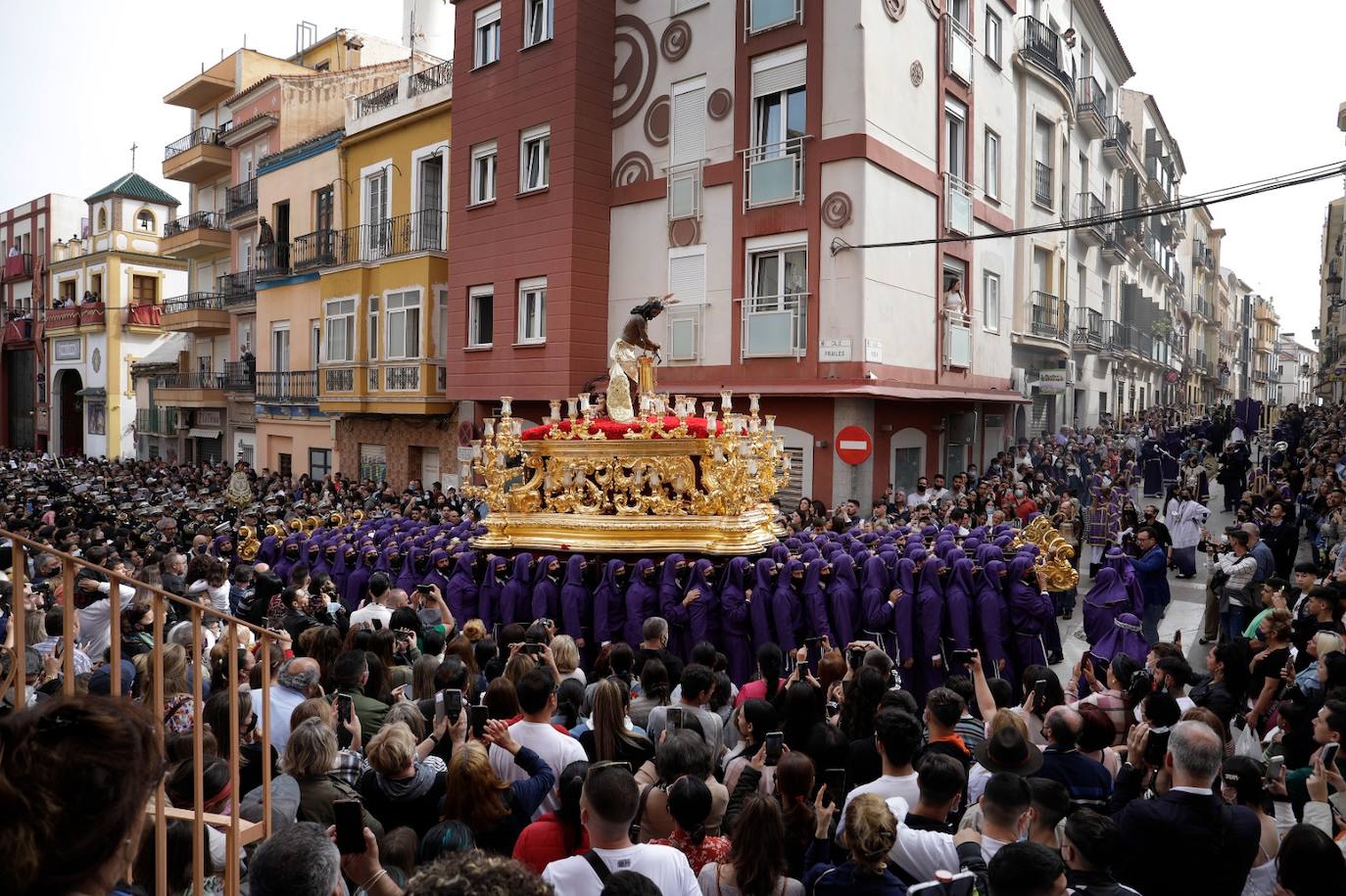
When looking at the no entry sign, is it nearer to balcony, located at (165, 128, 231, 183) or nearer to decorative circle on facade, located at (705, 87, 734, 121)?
decorative circle on facade, located at (705, 87, 734, 121)

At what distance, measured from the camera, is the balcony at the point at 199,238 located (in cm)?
3072

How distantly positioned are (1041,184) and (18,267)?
4876cm

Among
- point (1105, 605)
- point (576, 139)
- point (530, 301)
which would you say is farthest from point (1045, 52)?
point (1105, 605)

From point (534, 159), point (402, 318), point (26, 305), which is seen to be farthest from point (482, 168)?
point (26, 305)

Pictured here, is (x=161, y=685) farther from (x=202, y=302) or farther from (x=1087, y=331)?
(x=202, y=302)

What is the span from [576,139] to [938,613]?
41.6ft

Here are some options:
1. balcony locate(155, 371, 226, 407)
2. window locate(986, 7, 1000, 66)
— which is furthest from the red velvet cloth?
balcony locate(155, 371, 226, 407)

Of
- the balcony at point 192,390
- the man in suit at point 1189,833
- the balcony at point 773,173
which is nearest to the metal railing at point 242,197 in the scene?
the balcony at point 192,390

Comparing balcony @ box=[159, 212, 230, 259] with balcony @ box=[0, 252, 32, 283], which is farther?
balcony @ box=[0, 252, 32, 283]

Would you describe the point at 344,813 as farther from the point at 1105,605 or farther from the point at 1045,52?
the point at 1045,52

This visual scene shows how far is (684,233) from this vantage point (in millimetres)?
17672

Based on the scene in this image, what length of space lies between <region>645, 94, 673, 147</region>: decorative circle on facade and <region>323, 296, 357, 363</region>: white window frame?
29.8 feet

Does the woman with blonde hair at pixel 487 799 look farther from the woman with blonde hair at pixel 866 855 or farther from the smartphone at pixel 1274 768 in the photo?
the smartphone at pixel 1274 768

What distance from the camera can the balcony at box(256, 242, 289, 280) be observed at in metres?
26.2
